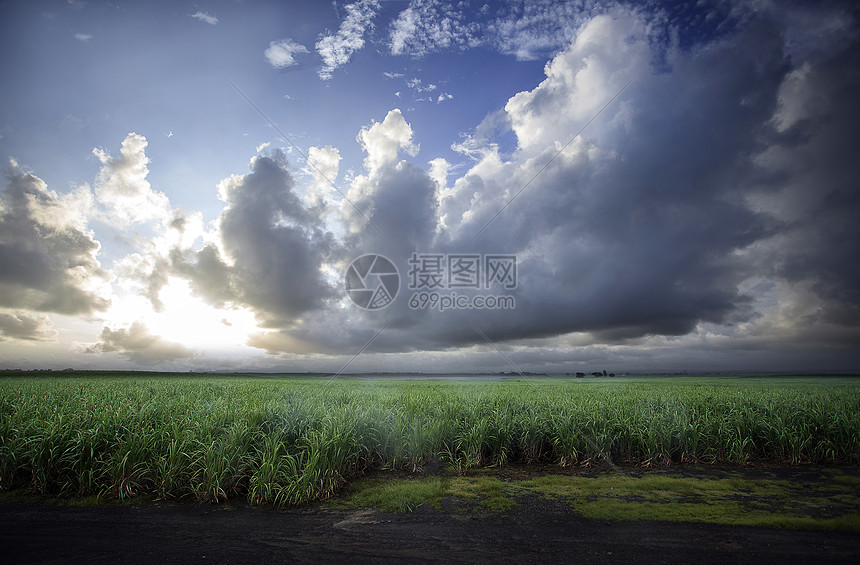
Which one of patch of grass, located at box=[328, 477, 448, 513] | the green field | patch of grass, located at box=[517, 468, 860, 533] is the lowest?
patch of grass, located at box=[328, 477, 448, 513]

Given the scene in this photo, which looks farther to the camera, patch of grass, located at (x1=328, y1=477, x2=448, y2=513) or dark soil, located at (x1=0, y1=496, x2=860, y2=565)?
patch of grass, located at (x1=328, y1=477, x2=448, y2=513)

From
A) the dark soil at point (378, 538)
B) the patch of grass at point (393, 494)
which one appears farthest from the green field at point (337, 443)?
the dark soil at point (378, 538)

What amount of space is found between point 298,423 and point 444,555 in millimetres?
5618

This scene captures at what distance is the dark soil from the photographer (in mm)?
5422

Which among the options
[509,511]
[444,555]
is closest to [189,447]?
[444,555]

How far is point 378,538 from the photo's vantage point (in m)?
5.99

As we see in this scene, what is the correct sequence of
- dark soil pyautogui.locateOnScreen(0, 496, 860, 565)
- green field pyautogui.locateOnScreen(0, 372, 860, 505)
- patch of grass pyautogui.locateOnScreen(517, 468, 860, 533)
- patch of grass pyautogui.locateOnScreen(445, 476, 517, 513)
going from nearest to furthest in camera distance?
dark soil pyautogui.locateOnScreen(0, 496, 860, 565) → patch of grass pyautogui.locateOnScreen(517, 468, 860, 533) → patch of grass pyautogui.locateOnScreen(445, 476, 517, 513) → green field pyautogui.locateOnScreen(0, 372, 860, 505)

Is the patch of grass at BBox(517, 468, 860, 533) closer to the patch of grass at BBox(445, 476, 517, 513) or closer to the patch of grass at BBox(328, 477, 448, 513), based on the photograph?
the patch of grass at BBox(445, 476, 517, 513)

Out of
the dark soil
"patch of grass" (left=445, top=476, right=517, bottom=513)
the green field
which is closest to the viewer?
the dark soil

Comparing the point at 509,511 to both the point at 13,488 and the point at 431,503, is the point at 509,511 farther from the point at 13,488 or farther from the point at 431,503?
the point at 13,488

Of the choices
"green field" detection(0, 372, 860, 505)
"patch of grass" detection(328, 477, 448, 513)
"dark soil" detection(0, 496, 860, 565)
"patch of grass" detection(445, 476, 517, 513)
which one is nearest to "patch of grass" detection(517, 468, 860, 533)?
"dark soil" detection(0, 496, 860, 565)

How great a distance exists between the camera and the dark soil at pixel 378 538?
17.8 feet

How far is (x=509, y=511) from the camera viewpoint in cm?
696

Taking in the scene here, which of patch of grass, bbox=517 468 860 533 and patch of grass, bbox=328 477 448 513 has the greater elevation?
patch of grass, bbox=517 468 860 533
